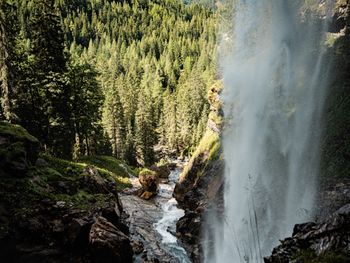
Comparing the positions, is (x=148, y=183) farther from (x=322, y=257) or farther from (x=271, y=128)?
(x=322, y=257)

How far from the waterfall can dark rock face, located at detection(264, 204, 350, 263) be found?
8.77 meters

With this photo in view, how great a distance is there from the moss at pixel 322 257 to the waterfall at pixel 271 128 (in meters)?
9.83

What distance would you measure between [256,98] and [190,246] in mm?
14339

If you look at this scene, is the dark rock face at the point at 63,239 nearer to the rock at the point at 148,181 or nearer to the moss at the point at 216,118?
the moss at the point at 216,118

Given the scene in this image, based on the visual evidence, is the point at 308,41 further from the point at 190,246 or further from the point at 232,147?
the point at 190,246

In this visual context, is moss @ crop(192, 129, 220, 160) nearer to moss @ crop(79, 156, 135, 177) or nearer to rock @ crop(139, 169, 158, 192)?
rock @ crop(139, 169, 158, 192)

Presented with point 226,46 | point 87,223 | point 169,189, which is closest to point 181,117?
point 169,189

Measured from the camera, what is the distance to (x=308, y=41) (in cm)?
2627

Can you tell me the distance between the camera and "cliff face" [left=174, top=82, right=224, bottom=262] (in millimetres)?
28755

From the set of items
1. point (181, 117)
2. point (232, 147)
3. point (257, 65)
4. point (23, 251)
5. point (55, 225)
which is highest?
point (181, 117)

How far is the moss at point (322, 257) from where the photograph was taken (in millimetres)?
8953

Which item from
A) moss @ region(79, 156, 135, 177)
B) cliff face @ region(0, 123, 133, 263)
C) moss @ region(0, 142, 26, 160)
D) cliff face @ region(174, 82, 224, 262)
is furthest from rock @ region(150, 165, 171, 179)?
moss @ region(0, 142, 26, 160)

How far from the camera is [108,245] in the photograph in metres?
21.4

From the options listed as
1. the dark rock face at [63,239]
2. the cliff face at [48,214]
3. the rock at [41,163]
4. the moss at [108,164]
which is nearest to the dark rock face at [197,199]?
the cliff face at [48,214]
